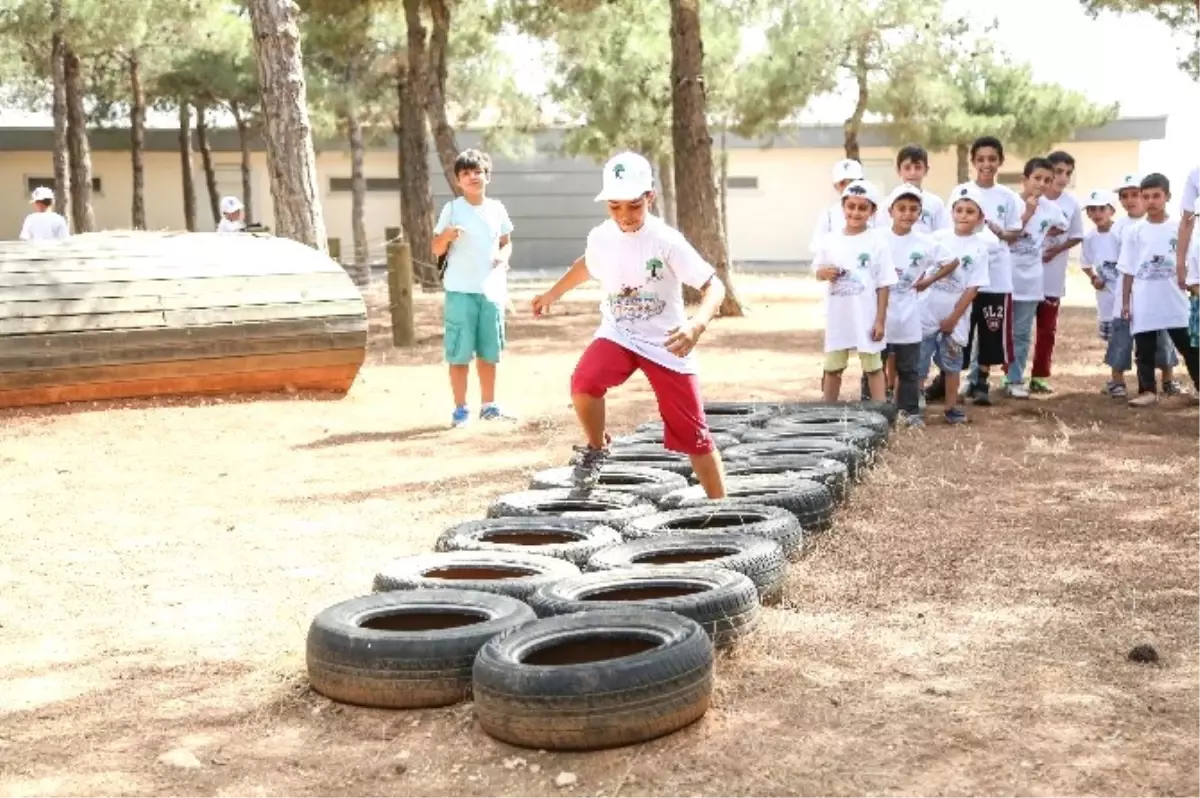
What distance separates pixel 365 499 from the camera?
284 inches

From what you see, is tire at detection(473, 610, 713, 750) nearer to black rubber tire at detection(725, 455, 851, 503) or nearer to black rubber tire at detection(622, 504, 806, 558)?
black rubber tire at detection(622, 504, 806, 558)

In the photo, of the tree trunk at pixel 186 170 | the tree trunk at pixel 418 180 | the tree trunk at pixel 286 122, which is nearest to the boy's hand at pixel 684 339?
the tree trunk at pixel 286 122

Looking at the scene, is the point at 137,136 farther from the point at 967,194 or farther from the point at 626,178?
the point at 626,178

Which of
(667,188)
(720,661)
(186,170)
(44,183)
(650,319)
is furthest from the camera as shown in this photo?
(44,183)

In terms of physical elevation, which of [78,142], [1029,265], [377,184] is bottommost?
[1029,265]

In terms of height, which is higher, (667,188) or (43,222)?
(667,188)

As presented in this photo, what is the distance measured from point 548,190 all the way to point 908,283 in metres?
31.9

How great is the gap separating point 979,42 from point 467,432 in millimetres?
23394

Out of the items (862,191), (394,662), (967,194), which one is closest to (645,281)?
(394,662)

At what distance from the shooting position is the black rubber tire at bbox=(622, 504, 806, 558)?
205 inches

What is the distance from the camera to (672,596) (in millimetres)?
4605

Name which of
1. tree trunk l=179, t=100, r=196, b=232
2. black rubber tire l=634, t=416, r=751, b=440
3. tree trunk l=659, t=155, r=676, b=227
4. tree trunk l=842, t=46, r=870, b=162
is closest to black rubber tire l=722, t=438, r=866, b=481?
black rubber tire l=634, t=416, r=751, b=440

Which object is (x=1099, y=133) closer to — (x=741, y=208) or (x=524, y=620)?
(x=741, y=208)

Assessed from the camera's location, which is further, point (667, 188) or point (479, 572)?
point (667, 188)
